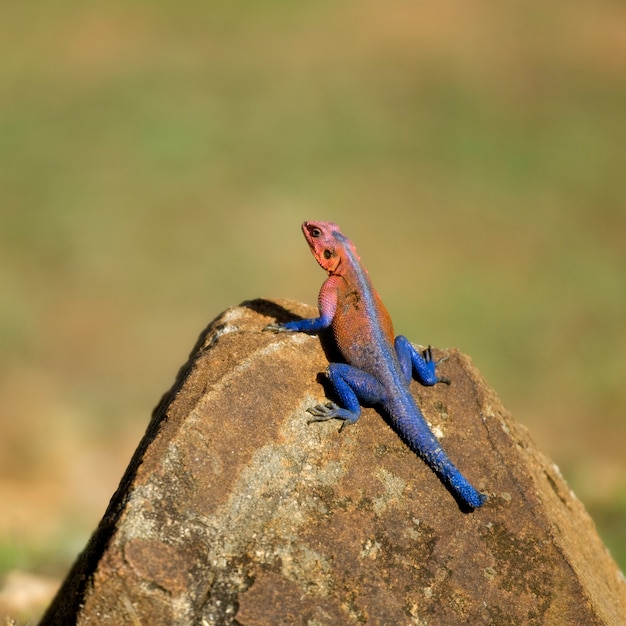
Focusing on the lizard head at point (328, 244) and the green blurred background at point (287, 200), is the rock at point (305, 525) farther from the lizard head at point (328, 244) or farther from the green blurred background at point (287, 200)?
the green blurred background at point (287, 200)

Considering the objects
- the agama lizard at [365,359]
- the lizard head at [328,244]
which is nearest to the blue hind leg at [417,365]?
the agama lizard at [365,359]

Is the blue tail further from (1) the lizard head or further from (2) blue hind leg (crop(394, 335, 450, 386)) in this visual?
(1) the lizard head

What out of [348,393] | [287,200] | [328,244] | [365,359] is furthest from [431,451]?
[287,200]

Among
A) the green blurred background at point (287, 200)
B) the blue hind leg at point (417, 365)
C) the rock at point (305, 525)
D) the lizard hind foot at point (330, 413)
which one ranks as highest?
the green blurred background at point (287, 200)

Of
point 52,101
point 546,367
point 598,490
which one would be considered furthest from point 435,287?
point 52,101

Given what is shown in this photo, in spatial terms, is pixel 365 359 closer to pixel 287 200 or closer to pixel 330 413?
pixel 330 413

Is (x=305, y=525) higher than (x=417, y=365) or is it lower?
lower

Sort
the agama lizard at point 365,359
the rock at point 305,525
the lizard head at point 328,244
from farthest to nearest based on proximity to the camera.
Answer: the lizard head at point 328,244, the agama lizard at point 365,359, the rock at point 305,525

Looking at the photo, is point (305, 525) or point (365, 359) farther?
point (365, 359)

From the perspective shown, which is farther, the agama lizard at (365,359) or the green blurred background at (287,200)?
the green blurred background at (287,200)
